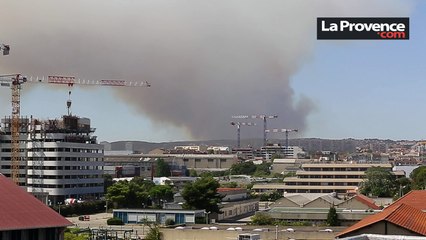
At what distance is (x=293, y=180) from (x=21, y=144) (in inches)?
1413

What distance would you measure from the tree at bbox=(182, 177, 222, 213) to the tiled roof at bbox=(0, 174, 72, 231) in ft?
94.7

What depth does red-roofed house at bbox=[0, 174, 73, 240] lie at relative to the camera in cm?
2547

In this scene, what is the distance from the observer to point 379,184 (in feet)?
258

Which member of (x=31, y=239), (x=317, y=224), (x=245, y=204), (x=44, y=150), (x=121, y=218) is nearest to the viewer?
(x=31, y=239)

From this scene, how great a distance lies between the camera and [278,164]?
539 ft

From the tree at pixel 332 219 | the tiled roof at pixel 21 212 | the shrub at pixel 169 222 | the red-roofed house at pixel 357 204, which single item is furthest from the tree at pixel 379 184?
the tiled roof at pixel 21 212

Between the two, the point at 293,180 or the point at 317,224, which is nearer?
the point at 317,224

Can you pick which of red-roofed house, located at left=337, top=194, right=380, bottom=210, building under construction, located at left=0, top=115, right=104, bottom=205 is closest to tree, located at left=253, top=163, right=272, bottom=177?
building under construction, located at left=0, top=115, right=104, bottom=205

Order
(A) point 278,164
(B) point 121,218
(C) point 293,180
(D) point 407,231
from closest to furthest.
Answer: (D) point 407,231 → (B) point 121,218 → (C) point 293,180 → (A) point 278,164

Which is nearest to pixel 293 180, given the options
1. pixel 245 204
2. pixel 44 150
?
pixel 245 204

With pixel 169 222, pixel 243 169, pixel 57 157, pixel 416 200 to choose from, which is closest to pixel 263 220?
pixel 169 222

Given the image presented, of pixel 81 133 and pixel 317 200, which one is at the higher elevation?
pixel 81 133

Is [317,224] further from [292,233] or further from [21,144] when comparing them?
[21,144]

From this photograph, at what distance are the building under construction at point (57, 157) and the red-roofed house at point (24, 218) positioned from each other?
5383 centimetres
